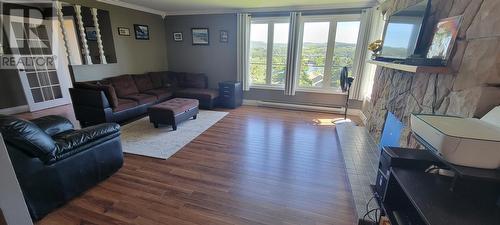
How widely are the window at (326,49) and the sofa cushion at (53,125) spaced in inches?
176

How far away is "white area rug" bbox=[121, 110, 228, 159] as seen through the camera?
2992mm

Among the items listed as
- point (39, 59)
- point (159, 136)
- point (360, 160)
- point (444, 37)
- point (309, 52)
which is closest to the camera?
point (444, 37)

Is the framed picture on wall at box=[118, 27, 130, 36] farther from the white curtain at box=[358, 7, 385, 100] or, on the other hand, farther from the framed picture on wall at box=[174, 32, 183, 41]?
the white curtain at box=[358, 7, 385, 100]

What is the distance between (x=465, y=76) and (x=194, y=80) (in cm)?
514

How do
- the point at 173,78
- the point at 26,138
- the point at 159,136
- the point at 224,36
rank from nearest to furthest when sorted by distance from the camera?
the point at 26,138 < the point at 159,136 < the point at 224,36 < the point at 173,78

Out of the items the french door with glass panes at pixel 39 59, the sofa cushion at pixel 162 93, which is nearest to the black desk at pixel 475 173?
the sofa cushion at pixel 162 93

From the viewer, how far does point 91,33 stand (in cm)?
432

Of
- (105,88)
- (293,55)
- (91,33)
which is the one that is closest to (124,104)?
(105,88)

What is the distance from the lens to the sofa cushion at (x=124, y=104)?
3800 mm

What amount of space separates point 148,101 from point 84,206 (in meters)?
2.80

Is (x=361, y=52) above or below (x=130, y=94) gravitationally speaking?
above

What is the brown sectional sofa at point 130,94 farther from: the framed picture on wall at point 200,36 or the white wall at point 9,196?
the white wall at point 9,196

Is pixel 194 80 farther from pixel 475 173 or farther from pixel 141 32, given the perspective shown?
pixel 475 173

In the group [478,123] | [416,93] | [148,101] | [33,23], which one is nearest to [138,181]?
[148,101]
